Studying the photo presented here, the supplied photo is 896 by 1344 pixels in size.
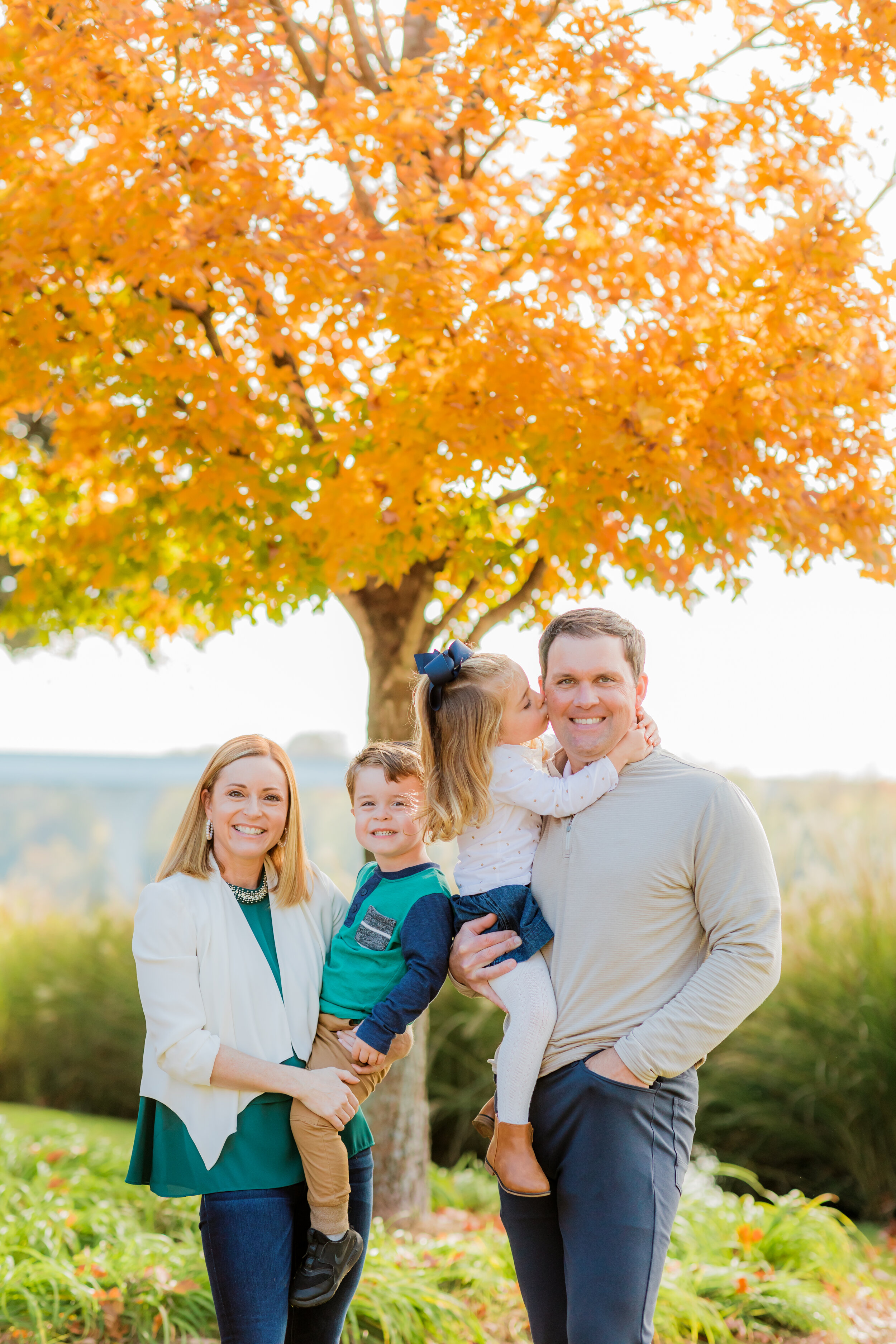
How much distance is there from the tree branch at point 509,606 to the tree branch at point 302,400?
1034 millimetres

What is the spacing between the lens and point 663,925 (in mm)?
2277

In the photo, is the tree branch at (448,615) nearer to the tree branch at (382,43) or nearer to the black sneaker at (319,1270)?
the tree branch at (382,43)

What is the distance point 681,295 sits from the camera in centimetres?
373

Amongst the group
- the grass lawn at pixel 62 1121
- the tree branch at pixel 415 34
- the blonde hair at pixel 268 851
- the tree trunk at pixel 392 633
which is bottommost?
the grass lawn at pixel 62 1121

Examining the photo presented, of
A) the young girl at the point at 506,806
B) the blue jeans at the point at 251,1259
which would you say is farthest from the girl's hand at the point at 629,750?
the blue jeans at the point at 251,1259

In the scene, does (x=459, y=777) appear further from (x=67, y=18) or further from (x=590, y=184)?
(x=67, y=18)

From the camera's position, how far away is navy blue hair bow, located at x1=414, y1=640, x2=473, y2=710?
98.8 inches

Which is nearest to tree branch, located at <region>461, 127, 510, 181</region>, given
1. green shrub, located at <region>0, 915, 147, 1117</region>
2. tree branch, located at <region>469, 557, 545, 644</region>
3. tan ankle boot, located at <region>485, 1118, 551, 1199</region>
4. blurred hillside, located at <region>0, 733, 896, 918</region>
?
tree branch, located at <region>469, 557, 545, 644</region>

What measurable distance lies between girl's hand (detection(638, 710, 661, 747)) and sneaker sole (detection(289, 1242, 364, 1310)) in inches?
53.3

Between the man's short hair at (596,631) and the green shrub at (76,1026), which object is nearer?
the man's short hair at (596,631)

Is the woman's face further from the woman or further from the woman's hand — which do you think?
the woman's hand

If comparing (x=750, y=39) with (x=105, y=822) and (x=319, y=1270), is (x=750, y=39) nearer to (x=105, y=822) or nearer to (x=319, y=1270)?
(x=319, y=1270)

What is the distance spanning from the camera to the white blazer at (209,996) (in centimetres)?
234

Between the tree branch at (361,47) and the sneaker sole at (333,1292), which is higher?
the tree branch at (361,47)
